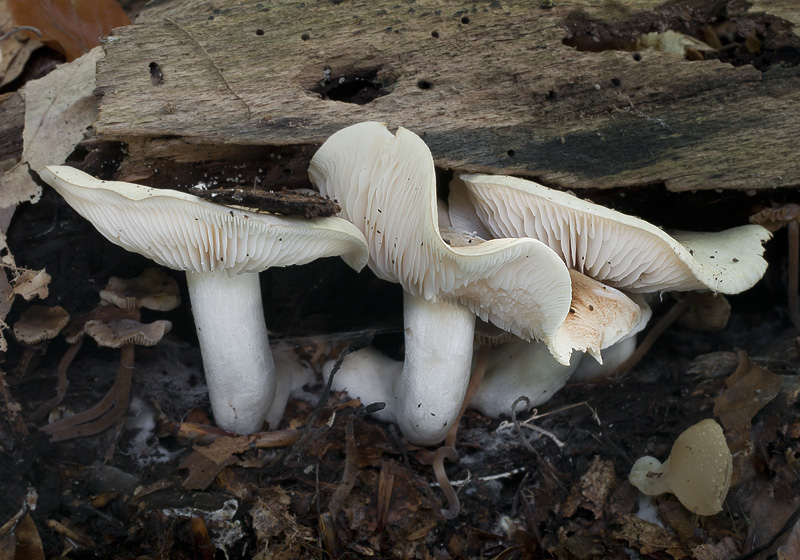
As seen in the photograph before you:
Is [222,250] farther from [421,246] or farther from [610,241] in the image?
[610,241]

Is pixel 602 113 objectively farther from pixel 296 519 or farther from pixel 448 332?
pixel 296 519

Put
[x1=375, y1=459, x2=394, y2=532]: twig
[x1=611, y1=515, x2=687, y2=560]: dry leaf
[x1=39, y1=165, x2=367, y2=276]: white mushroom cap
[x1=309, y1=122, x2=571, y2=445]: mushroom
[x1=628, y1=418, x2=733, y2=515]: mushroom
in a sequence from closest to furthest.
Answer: [x1=39, y1=165, x2=367, y2=276]: white mushroom cap < [x1=309, y1=122, x2=571, y2=445]: mushroom < [x1=628, y1=418, x2=733, y2=515]: mushroom < [x1=611, y1=515, x2=687, y2=560]: dry leaf < [x1=375, y1=459, x2=394, y2=532]: twig

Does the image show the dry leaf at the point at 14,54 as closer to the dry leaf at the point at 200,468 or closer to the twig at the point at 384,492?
the dry leaf at the point at 200,468

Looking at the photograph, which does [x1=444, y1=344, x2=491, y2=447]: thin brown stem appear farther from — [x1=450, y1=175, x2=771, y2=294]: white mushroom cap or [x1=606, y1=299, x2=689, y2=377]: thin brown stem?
[x1=606, y1=299, x2=689, y2=377]: thin brown stem

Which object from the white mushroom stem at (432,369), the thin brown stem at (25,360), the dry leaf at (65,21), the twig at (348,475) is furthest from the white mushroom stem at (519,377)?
the dry leaf at (65,21)

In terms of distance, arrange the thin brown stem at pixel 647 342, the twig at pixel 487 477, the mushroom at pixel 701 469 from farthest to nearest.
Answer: the thin brown stem at pixel 647 342 → the twig at pixel 487 477 → the mushroom at pixel 701 469

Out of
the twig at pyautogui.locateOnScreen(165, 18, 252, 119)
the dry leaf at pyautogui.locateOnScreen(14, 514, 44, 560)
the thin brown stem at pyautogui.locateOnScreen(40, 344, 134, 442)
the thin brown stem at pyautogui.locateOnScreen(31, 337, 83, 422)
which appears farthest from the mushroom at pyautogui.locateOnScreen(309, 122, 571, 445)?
the dry leaf at pyautogui.locateOnScreen(14, 514, 44, 560)
